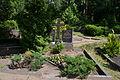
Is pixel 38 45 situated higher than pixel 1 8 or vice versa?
pixel 1 8

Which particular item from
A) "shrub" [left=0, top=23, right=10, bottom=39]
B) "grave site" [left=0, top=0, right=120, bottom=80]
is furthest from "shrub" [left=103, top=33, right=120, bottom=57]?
"shrub" [left=0, top=23, right=10, bottom=39]

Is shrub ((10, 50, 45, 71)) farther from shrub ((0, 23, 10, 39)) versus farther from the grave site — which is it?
shrub ((0, 23, 10, 39))

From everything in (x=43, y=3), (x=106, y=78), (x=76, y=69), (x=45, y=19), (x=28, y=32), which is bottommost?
(x=106, y=78)

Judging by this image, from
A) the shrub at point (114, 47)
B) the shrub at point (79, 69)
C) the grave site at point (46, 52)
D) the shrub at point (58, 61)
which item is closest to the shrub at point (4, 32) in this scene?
the grave site at point (46, 52)

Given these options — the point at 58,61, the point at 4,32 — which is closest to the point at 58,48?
the point at 58,61

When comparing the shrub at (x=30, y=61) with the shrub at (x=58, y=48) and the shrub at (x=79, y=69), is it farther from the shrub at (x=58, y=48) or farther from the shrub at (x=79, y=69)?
the shrub at (x=58, y=48)

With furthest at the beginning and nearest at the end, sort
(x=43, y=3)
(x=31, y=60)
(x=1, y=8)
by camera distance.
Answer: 1. (x=1, y=8)
2. (x=43, y=3)
3. (x=31, y=60)

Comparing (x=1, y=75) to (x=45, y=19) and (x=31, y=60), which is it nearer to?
(x=31, y=60)

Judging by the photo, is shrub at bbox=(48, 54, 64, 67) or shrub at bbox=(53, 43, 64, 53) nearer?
shrub at bbox=(48, 54, 64, 67)

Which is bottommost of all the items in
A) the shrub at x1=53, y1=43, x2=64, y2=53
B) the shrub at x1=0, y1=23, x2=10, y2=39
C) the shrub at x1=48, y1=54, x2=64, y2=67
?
the shrub at x1=48, y1=54, x2=64, y2=67

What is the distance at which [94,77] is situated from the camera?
526 centimetres

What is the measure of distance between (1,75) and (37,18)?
4.29 meters

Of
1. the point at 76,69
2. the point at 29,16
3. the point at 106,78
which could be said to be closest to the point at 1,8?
the point at 29,16

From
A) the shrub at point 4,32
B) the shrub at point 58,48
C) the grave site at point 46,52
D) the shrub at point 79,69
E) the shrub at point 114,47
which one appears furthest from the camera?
the shrub at point 4,32
